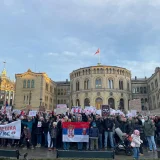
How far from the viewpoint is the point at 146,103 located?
68875mm

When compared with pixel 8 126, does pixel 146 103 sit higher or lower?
higher

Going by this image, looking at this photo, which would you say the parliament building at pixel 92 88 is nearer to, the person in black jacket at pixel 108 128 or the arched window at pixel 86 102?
the arched window at pixel 86 102

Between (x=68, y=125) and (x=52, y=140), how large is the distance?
167 cm

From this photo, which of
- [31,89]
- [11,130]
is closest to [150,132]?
[11,130]

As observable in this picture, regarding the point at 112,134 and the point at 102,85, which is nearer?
the point at 112,134

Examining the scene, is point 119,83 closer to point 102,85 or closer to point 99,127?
point 102,85

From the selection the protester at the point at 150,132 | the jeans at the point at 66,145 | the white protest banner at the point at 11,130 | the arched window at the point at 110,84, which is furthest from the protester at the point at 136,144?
the arched window at the point at 110,84

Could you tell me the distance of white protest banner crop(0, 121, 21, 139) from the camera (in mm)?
12734

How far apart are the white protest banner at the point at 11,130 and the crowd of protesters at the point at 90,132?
2.18ft

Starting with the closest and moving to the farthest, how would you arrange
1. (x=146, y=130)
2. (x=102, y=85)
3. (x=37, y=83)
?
(x=146, y=130) < (x=102, y=85) < (x=37, y=83)

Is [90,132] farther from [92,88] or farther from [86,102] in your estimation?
[86,102]

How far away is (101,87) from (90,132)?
47.4m

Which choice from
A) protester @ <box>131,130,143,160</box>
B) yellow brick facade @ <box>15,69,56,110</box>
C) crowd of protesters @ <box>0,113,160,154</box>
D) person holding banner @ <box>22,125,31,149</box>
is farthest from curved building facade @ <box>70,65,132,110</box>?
protester @ <box>131,130,143,160</box>

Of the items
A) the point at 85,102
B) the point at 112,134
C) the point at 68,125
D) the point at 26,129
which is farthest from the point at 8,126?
the point at 85,102
